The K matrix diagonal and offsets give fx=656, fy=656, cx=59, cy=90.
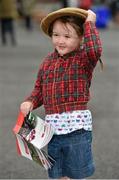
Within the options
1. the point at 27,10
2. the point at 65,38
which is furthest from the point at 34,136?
the point at 27,10

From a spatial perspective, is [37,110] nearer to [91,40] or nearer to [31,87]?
[31,87]

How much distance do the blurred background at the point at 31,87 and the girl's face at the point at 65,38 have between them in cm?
173

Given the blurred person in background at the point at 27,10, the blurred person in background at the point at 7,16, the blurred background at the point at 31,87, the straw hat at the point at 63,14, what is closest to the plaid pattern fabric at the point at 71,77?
the straw hat at the point at 63,14

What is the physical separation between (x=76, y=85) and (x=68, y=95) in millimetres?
89

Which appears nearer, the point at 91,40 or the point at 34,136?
the point at 91,40

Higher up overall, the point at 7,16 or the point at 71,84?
the point at 71,84

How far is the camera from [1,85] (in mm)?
11219

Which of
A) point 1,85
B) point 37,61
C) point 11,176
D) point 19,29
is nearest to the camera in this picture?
point 11,176

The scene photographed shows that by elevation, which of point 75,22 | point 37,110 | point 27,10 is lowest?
point 27,10

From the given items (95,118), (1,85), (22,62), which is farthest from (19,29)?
(95,118)

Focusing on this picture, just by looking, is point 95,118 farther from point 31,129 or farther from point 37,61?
point 37,61

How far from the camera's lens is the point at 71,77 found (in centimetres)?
450

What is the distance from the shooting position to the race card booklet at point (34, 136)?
14.9 feet

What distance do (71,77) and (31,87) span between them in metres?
6.40
